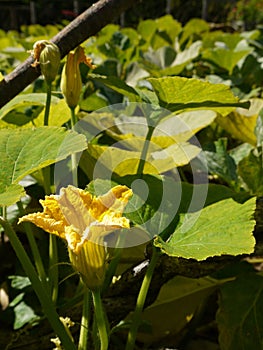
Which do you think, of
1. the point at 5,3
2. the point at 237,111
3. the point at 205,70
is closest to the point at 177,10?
the point at 5,3

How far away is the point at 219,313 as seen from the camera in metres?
0.93

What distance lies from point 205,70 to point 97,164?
3.04 feet

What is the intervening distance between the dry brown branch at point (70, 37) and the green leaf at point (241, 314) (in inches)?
17.6

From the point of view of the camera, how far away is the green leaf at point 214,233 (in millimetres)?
595

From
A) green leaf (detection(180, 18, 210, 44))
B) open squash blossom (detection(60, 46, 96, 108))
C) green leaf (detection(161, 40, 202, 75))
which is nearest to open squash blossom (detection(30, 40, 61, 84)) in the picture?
open squash blossom (detection(60, 46, 96, 108))

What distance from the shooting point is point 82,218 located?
545mm

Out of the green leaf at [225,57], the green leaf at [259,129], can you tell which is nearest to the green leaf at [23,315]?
the green leaf at [259,129]

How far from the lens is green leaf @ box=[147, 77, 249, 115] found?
76 cm

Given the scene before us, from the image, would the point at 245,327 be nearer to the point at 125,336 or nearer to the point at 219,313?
the point at 219,313

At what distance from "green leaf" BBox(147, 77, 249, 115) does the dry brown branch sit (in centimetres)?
12

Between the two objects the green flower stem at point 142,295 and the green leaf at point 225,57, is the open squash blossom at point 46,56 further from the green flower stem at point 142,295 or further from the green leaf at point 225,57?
the green leaf at point 225,57

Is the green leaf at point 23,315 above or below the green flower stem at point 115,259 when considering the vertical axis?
below

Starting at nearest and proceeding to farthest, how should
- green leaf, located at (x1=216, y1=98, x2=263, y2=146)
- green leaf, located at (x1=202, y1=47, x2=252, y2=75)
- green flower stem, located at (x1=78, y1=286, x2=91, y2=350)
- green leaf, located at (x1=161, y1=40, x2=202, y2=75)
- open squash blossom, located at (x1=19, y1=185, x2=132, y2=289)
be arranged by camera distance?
open squash blossom, located at (x1=19, y1=185, x2=132, y2=289)
green flower stem, located at (x1=78, y1=286, x2=91, y2=350)
green leaf, located at (x1=216, y1=98, x2=263, y2=146)
green leaf, located at (x1=161, y1=40, x2=202, y2=75)
green leaf, located at (x1=202, y1=47, x2=252, y2=75)

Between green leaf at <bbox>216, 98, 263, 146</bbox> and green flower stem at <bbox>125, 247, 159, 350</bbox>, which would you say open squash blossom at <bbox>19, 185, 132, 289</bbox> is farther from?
green leaf at <bbox>216, 98, 263, 146</bbox>
